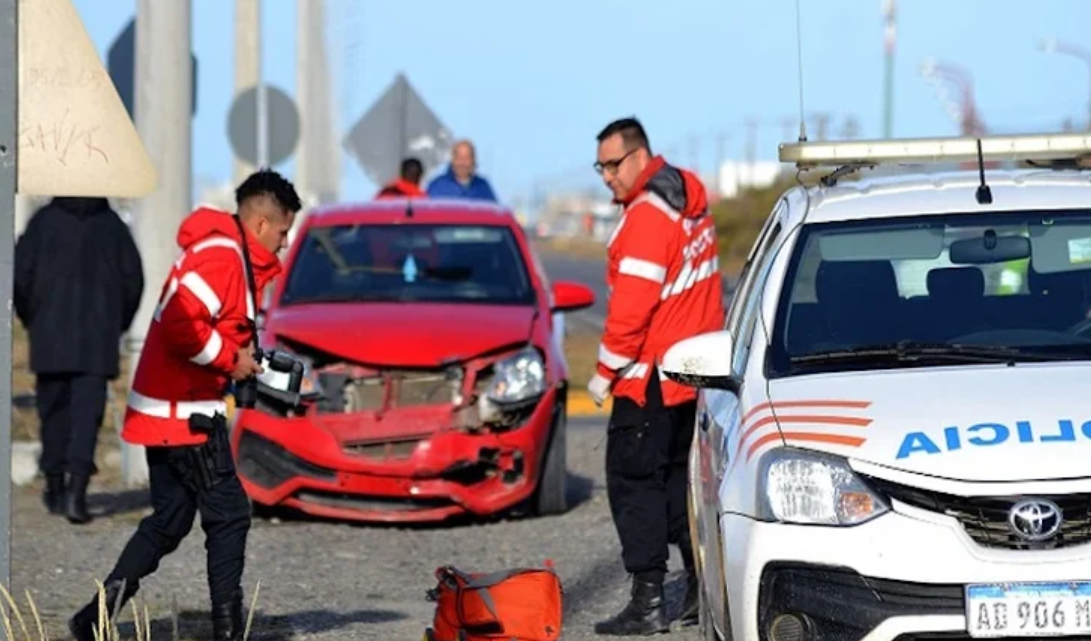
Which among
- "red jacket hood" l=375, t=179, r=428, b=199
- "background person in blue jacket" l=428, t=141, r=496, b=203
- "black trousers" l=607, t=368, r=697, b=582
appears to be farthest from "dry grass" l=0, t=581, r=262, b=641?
"background person in blue jacket" l=428, t=141, r=496, b=203

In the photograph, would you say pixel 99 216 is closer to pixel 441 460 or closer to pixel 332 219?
pixel 332 219

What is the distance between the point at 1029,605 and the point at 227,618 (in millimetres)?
3115

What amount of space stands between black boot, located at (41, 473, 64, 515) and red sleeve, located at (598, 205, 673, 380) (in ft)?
15.5

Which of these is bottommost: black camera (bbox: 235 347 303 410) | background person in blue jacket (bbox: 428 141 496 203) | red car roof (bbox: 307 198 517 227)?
black camera (bbox: 235 347 303 410)

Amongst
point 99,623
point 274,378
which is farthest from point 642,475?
point 99,623

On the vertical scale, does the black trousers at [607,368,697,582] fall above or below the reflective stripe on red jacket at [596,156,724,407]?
below

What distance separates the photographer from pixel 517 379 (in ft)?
41.4

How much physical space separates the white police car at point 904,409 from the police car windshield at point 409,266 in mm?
5030

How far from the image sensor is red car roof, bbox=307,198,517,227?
46.7 feet

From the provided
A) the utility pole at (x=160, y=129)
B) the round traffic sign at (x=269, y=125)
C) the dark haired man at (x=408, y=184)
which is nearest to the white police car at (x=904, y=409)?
the utility pole at (x=160, y=129)

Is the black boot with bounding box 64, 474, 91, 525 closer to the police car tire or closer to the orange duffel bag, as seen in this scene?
the police car tire

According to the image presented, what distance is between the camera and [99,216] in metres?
13.3

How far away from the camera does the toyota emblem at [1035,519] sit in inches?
249

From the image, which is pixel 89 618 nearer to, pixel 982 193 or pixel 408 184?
pixel 982 193
